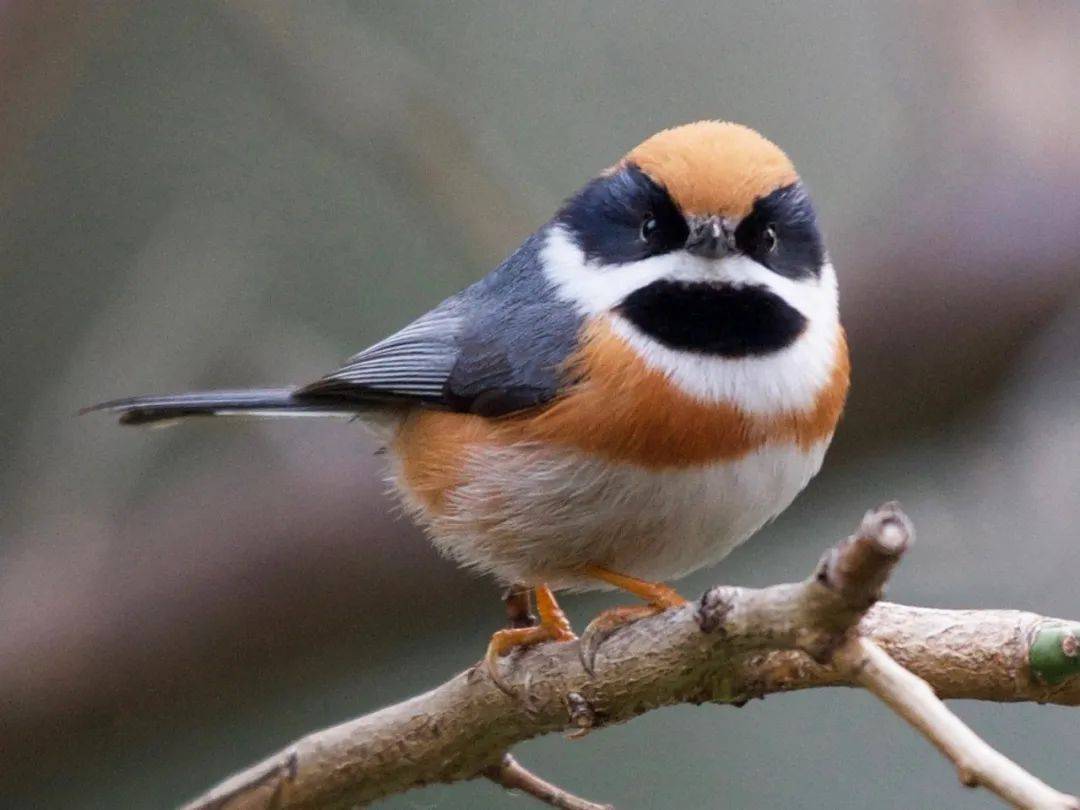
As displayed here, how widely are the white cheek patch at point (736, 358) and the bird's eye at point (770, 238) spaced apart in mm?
50

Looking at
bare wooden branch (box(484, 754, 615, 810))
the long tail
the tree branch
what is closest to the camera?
the tree branch

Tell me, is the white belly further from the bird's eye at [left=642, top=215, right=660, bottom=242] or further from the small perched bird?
the bird's eye at [left=642, top=215, right=660, bottom=242]

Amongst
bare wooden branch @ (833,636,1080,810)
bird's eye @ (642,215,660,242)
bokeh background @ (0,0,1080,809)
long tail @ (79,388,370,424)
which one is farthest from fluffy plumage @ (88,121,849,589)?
bokeh background @ (0,0,1080,809)

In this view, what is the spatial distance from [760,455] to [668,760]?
2.21 meters

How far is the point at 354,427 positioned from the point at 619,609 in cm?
197

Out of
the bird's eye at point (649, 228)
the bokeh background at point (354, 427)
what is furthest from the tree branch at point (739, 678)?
the bokeh background at point (354, 427)

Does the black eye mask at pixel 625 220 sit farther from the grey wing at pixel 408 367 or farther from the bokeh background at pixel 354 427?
the bokeh background at pixel 354 427

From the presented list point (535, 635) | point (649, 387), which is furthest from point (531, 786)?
point (649, 387)

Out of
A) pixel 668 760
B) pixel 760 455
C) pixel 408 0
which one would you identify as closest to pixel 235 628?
pixel 668 760

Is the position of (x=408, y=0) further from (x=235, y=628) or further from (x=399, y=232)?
(x=235, y=628)

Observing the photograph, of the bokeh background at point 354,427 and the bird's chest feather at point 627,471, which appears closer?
the bird's chest feather at point 627,471

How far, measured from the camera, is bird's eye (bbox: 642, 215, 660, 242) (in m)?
2.69

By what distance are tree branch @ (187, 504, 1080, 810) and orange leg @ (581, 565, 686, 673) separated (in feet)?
0.11

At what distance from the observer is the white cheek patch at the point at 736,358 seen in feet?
8.43
